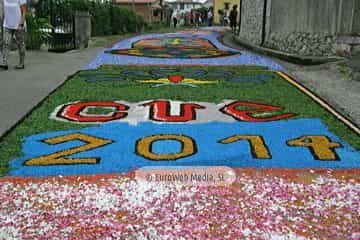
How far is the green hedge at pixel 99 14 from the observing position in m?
13.8

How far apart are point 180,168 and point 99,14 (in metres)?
16.1

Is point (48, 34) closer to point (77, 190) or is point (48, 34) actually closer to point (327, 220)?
point (77, 190)

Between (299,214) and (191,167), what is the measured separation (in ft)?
3.43

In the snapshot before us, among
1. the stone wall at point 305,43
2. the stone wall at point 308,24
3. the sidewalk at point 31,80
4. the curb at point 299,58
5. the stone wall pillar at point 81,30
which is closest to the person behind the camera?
the sidewalk at point 31,80

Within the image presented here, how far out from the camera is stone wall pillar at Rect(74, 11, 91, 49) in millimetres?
13461

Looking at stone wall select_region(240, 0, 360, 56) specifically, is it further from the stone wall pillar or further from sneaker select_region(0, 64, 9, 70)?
sneaker select_region(0, 64, 9, 70)

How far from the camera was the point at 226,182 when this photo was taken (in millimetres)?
3316

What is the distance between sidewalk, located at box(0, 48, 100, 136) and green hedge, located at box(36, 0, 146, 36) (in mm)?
2765

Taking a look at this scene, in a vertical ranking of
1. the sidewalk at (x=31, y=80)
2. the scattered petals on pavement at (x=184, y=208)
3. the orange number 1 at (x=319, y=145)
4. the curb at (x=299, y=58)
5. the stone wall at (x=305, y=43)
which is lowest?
the scattered petals on pavement at (x=184, y=208)

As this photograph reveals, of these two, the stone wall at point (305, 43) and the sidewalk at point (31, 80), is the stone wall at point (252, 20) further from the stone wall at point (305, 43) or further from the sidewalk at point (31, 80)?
the sidewalk at point (31, 80)

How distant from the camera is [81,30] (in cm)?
1365

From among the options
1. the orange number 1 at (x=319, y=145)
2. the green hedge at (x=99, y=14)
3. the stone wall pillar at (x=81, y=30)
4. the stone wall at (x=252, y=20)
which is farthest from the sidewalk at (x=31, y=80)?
the stone wall at (x=252, y=20)

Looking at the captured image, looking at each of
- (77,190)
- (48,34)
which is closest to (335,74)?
(77,190)

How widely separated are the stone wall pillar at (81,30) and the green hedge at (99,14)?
0.51 m
